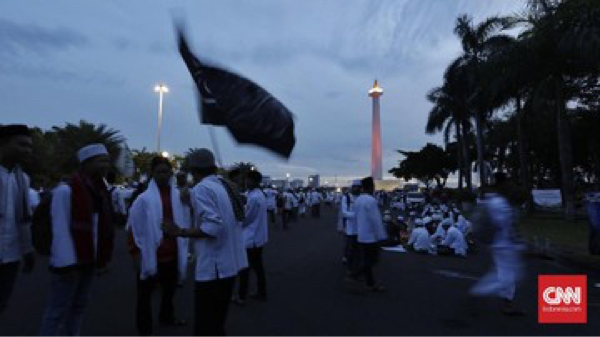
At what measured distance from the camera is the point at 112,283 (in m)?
8.51

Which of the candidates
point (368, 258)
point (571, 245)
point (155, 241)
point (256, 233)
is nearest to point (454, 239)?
point (571, 245)

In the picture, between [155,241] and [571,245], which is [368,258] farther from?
[571,245]

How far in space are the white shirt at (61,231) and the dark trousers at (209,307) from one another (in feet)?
3.18

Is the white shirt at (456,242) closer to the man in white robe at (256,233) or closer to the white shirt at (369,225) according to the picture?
the white shirt at (369,225)

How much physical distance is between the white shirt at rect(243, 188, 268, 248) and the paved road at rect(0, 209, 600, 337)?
847 mm

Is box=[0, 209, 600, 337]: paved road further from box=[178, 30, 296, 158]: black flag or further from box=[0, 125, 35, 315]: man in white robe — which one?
box=[178, 30, 296, 158]: black flag

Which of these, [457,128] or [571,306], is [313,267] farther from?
[457,128]

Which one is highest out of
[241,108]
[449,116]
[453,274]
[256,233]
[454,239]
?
[449,116]

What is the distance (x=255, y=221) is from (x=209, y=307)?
3.57 m

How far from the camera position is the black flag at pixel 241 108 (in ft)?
15.5

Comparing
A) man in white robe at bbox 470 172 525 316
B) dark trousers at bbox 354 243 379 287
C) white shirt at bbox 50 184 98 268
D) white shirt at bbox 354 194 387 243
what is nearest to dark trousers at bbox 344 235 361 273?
dark trousers at bbox 354 243 379 287

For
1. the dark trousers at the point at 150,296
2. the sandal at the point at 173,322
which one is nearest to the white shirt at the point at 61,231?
the dark trousers at the point at 150,296

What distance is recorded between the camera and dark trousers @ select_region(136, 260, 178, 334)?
17.6 ft

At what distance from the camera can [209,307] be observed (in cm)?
382
